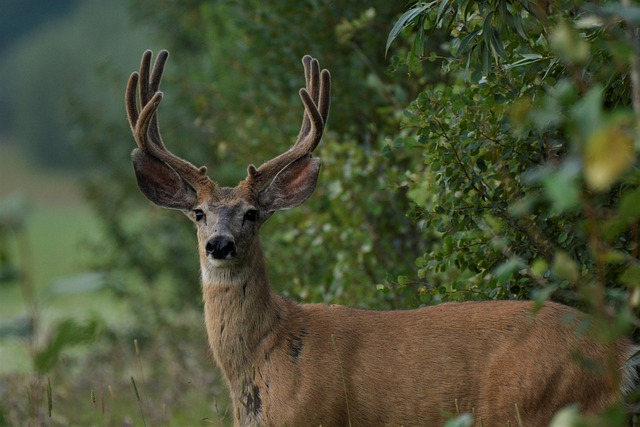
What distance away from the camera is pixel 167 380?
11375 millimetres

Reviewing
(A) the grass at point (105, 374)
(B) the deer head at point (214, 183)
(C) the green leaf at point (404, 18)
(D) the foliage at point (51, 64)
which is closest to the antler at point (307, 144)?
(B) the deer head at point (214, 183)

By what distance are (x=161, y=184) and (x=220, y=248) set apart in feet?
2.54

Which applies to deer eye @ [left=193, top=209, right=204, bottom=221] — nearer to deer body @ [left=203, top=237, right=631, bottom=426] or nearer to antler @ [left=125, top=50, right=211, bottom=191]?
antler @ [left=125, top=50, right=211, bottom=191]

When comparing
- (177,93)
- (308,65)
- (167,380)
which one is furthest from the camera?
(177,93)

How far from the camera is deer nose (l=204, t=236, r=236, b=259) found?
549 cm

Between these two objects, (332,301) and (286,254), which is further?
(286,254)

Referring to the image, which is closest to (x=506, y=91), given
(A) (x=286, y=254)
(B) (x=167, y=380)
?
(A) (x=286, y=254)

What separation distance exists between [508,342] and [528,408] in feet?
1.02

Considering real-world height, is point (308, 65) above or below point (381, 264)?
above

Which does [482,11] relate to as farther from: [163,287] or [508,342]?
[163,287]

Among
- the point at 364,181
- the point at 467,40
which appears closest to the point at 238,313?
the point at 467,40

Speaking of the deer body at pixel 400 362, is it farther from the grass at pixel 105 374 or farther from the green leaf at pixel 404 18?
the green leaf at pixel 404 18

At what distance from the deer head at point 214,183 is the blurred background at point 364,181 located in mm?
479

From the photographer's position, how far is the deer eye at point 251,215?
5.86 m
